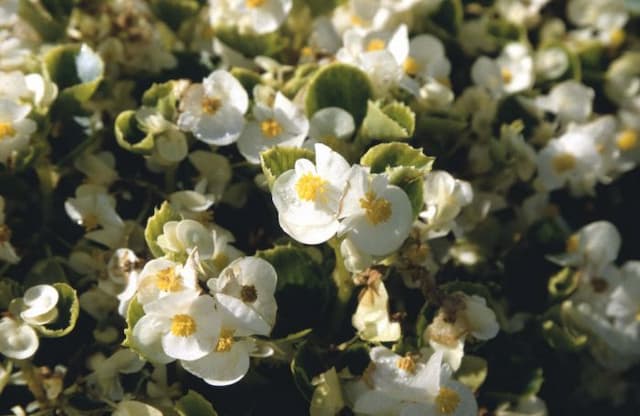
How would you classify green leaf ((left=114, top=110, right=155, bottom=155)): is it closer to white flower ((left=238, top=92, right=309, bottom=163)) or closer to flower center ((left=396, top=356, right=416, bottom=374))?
white flower ((left=238, top=92, right=309, bottom=163))

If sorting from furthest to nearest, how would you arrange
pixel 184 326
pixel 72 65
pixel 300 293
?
pixel 72 65
pixel 300 293
pixel 184 326

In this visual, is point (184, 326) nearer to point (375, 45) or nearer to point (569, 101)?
point (375, 45)

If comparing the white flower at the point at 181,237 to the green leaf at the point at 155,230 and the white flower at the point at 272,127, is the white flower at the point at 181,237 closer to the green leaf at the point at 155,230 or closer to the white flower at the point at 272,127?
Answer: the green leaf at the point at 155,230

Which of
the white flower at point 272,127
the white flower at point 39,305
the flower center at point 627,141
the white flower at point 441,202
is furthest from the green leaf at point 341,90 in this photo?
the flower center at point 627,141

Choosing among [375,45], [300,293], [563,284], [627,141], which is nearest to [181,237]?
[300,293]

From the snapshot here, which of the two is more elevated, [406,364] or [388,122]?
[388,122]

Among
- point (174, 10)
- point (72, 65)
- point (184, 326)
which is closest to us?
point (184, 326)
